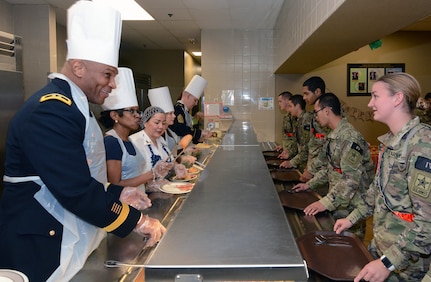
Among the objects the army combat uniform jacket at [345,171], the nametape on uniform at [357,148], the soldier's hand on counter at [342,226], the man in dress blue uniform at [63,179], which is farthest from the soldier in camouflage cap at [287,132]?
the man in dress blue uniform at [63,179]

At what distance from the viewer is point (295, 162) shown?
12.4ft

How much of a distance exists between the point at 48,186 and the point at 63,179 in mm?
60

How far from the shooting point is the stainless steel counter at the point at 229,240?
655 millimetres

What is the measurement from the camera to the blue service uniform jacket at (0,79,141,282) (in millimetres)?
1014

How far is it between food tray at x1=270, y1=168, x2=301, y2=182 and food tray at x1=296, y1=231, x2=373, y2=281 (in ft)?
4.41

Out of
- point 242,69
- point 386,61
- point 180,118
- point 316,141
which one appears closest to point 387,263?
point 316,141

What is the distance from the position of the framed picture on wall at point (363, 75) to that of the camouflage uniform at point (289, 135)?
1445 mm

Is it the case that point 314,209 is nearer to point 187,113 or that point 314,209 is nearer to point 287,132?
point 187,113

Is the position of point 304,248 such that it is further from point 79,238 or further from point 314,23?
point 314,23

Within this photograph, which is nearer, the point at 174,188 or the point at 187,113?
the point at 174,188

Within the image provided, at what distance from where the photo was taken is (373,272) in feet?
3.94

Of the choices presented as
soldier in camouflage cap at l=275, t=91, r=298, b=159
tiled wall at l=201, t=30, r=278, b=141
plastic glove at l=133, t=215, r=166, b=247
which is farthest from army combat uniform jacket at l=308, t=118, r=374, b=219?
tiled wall at l=201, t=30, r=278, b=141

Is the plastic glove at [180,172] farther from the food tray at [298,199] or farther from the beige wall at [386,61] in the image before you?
the beige wall at [386,61]

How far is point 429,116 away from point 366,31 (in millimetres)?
3435
